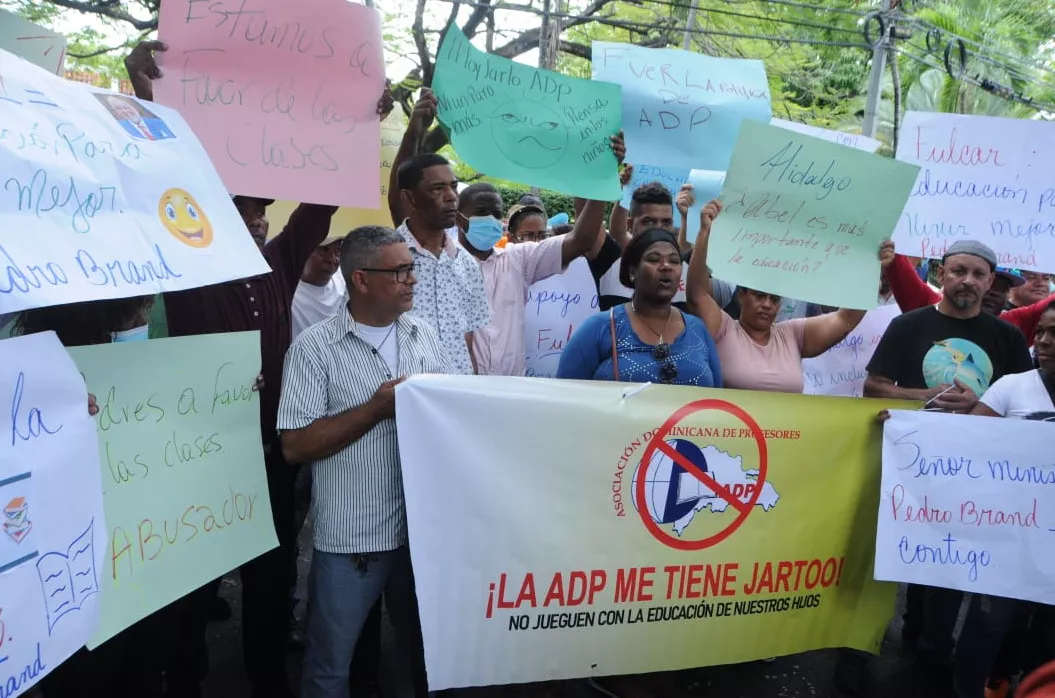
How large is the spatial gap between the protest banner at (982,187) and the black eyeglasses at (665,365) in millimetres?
1593

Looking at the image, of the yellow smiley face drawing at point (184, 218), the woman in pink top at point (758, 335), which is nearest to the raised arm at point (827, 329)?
the woman in pink top at point (758, 335)

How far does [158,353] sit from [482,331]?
67.5 inches

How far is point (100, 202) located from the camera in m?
2.13

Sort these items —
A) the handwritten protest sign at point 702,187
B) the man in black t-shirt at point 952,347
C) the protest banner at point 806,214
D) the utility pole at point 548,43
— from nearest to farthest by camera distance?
the protest banner at point 806,214, the man in black t-shirt at point 952,347, the handwritten protest sign at point 702,187, the utility pole at point 548,43

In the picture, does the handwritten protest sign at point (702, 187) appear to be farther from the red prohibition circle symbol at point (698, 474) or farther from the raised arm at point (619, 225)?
the red prohibition circle symbol at point (698, 474)

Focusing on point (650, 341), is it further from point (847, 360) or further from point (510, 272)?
point (847, 360)

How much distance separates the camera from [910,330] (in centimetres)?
388

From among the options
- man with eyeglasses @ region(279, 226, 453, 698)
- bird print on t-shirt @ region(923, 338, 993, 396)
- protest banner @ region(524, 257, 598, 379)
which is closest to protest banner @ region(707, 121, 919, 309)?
bird print on t-shirt @ region(923, 338, 993, 396)

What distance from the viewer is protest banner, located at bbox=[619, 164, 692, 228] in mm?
4602

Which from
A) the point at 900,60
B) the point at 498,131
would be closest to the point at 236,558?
the point at 498,131

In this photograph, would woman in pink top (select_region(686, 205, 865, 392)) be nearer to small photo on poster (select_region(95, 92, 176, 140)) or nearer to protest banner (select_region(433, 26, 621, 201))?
protest banner (select_region(433, 26, 621, 201))

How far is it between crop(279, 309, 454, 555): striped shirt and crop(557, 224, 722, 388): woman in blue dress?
2.52 ft

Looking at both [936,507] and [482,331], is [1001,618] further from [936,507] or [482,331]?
[482,331]

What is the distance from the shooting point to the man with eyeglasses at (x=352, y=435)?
2797mm
